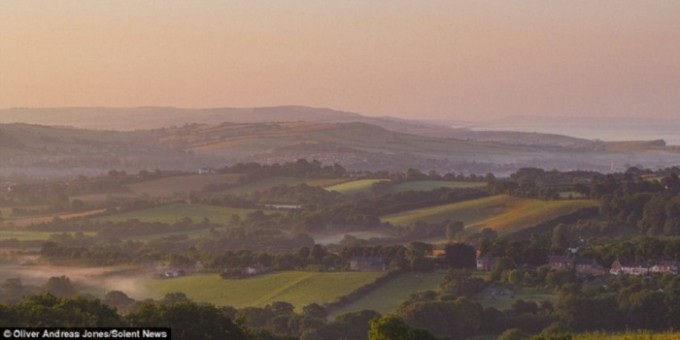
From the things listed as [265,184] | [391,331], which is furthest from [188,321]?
[265,184]

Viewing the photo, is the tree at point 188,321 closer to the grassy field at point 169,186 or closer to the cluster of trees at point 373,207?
the cluster of trees at point 373,207

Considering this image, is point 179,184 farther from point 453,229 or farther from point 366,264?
point 366,264

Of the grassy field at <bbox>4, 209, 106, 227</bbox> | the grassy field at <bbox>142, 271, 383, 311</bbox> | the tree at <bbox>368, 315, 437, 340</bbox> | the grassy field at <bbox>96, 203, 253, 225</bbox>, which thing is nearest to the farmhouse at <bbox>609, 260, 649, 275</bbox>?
the grassy field at <bbox>142, 271, 383, 311</bbox>

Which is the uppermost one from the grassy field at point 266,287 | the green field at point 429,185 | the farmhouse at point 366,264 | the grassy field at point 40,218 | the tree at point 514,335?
the green field at point 429,185

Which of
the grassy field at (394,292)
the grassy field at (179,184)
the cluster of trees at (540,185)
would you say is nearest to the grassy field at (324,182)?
the grassy field at (179,184)

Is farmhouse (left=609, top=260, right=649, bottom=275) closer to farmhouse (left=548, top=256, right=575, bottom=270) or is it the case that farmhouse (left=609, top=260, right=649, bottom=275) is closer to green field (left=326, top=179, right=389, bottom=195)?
farmhouse (left=548, top=256, right=575, bottom=270)
